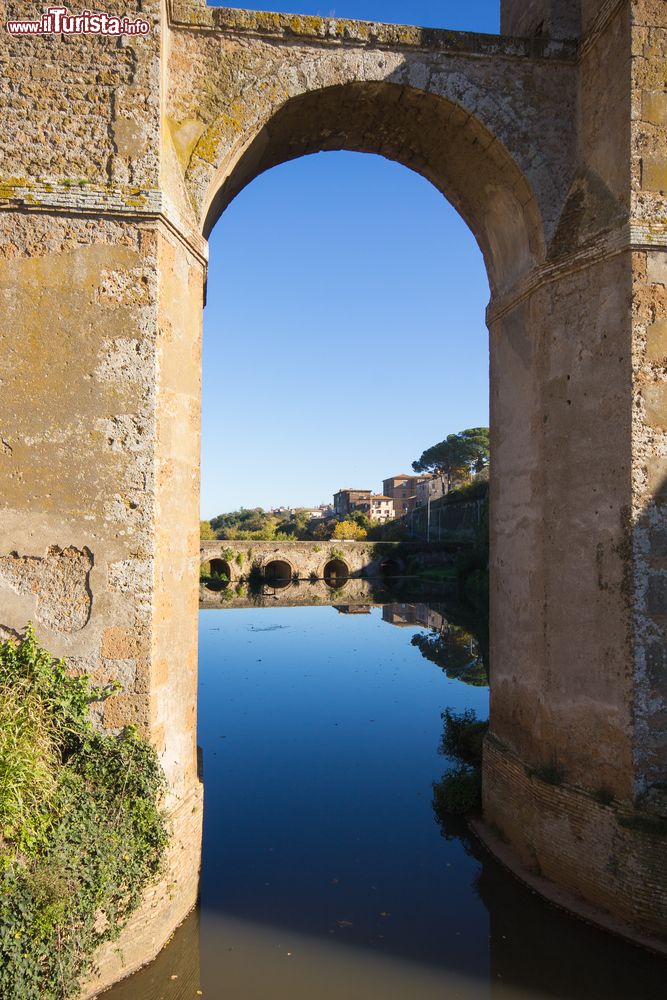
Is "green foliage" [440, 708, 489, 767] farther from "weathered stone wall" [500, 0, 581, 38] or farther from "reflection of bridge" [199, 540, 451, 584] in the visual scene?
"reflection of bridge" [199, 540, 451, 584]

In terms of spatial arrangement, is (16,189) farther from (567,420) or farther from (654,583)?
(654,583)

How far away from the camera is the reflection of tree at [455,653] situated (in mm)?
13734

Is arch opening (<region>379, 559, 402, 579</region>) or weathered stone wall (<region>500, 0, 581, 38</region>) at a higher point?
weathered stone wall (<region>500, 0, 581, 38</region>)

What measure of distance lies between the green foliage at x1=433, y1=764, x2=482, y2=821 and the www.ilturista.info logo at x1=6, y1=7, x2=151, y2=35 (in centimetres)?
653

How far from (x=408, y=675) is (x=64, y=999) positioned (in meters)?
10.7

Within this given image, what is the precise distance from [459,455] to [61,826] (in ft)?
196

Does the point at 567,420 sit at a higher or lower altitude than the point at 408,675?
higher

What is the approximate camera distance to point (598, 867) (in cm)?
448

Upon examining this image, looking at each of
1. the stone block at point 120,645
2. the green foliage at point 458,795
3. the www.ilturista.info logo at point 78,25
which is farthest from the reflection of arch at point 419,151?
the green foliage at point 458,795

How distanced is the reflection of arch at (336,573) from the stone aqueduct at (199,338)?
2854cm

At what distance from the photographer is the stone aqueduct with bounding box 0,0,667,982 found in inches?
166

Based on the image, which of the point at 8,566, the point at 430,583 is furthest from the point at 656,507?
the point at 430,583

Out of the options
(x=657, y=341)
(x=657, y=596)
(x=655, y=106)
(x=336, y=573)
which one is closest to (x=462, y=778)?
(x=657, y=596)

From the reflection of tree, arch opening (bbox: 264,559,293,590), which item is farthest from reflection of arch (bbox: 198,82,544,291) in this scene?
arch opening (bbox: 264,559,293,590)
